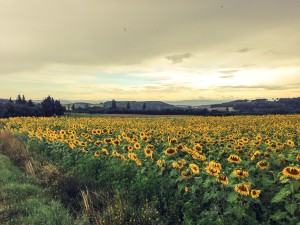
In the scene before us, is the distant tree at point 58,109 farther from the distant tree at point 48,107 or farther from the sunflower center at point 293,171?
the sunflower center at point 293,171

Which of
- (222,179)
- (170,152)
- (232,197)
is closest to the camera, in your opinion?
(232,197)

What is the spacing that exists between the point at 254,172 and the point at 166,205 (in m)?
2.04

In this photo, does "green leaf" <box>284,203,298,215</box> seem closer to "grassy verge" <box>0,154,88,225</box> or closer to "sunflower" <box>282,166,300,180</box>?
"sunflower" <box>282,166,300,180</box>

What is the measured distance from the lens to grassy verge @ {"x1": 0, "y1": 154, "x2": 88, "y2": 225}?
6875 mm

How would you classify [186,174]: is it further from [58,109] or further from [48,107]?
[58,109]

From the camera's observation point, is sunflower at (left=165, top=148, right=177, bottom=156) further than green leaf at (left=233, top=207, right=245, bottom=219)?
Yes

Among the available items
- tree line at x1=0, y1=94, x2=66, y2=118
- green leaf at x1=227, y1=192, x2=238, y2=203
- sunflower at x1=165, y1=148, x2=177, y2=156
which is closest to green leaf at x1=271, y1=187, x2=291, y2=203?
green leaf at x1=227, y1=192, x2=238, y2=203

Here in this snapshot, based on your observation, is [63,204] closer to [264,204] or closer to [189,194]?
[189,194]

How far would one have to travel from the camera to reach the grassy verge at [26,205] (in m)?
6.88

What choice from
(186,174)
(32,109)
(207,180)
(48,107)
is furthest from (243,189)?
(48,107)

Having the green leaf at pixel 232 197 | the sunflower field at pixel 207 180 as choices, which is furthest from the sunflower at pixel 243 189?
the green leaf at pixel 232 197

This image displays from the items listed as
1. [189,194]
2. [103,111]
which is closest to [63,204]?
[189,194]

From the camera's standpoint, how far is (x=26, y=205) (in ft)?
26.0

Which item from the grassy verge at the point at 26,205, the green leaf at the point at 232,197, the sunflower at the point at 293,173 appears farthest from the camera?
the grassy verge at the point at 26,205
